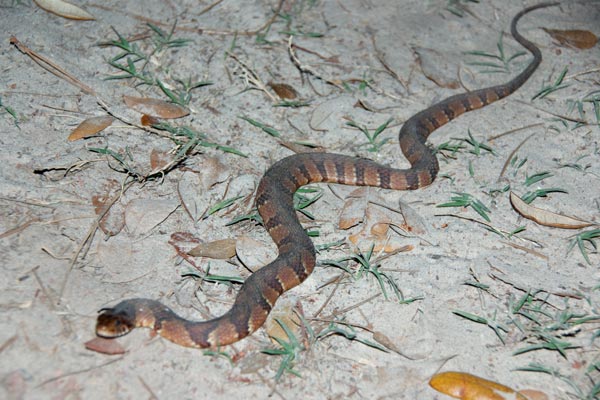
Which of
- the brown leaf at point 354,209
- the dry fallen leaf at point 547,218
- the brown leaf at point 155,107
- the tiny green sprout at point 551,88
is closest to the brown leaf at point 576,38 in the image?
the tiny green sprout at point 551,88

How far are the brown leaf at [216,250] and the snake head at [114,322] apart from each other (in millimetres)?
876

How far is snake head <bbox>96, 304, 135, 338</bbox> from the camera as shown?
397cm

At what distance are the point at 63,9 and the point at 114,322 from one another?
4.12 meters

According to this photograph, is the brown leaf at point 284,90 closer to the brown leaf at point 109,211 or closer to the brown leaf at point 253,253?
the brown leaf at point 253,253

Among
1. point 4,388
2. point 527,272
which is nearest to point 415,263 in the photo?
point 527,272

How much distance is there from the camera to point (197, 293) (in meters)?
4.58

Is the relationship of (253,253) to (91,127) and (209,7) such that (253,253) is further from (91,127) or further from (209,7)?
(209,7)

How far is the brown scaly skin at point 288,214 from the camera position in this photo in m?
4.18

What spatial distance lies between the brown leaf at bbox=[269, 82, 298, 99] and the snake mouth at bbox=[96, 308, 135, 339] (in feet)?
10.6

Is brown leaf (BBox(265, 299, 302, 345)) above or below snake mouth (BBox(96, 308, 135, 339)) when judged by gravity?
below

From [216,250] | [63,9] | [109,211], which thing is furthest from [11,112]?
[216,250]

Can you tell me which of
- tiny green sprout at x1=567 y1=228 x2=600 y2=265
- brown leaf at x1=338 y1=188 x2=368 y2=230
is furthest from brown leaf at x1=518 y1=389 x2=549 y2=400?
brown leaf at x1=338 y1=188 x2=368 y2=230

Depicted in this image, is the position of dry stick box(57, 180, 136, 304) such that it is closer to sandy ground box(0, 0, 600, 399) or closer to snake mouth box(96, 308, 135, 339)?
sandy ground box(0, 0, 600, 399)

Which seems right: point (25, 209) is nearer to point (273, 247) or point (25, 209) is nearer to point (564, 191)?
point (273, 247)
